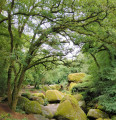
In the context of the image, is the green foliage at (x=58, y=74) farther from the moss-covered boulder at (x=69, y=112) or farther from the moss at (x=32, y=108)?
the moss at (x=32, y=108)

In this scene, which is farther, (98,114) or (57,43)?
(98,114)

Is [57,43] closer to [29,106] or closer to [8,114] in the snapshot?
[8,114]

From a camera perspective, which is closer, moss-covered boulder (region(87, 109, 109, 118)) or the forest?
the forest

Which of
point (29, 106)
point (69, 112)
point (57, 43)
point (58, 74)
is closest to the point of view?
point (57, 43)

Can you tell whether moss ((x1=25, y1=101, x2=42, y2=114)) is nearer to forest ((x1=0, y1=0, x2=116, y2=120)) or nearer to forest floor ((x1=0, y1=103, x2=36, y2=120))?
forest ((x1=0, y1=0, x2=116, y2=120))

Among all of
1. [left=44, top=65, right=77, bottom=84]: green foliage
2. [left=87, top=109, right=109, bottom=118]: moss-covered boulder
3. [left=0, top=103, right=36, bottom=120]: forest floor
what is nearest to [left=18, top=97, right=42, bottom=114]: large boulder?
[left=0, top=103, right=36, bottom=120]: forest floor

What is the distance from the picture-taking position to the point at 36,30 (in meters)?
5.78

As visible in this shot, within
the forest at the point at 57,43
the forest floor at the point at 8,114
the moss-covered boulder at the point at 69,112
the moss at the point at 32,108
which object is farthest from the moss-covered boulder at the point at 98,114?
the forest floor at the point at 8,114

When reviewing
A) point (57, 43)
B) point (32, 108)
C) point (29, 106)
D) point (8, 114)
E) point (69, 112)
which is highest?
point (57, 43)

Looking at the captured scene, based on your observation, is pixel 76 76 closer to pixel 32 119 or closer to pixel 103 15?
pixel 32 119

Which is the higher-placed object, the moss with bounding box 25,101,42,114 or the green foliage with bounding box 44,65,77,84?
the green foliage with bounding box 44,65,77,84

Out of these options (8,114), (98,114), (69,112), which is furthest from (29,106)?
(98,114)

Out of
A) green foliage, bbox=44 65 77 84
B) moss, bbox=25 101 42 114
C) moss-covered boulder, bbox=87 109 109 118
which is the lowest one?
moss-covered boulder, bbox=87 109 109 118

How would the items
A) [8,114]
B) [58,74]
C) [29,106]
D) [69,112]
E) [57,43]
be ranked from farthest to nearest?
[58,74] < [29,106] < [69,112] < [8,114] < [57,43]
